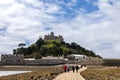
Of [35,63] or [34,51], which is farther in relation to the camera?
[34,51]

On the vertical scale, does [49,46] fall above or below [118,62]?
above

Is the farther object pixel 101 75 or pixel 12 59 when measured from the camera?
pixel 12 59

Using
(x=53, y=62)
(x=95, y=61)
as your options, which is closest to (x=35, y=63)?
(x=53, y=62)

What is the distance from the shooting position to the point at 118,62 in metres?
130

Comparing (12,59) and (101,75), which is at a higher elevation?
(12,59)

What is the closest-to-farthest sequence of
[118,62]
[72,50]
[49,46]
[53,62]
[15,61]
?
[118,62], [53,62], [15,61], [49,46], [72,50]

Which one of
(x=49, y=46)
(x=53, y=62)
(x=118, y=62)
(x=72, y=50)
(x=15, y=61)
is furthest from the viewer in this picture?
(x=72, y=50)

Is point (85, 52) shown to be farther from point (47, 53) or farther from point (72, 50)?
point (47, 53)

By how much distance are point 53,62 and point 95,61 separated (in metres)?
18.8

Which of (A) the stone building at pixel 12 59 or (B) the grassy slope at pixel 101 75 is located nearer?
(B) the grassy slope at pixel 101 75

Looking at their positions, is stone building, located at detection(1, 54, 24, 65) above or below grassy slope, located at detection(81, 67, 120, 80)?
above

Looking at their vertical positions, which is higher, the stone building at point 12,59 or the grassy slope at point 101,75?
the stone building at point 12,59

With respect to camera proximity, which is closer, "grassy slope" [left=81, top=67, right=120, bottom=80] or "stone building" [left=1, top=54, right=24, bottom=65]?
"grassy slope" [left=81, top=67, right=120, bottom=80]

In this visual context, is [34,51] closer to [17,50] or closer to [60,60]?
[17,50]
